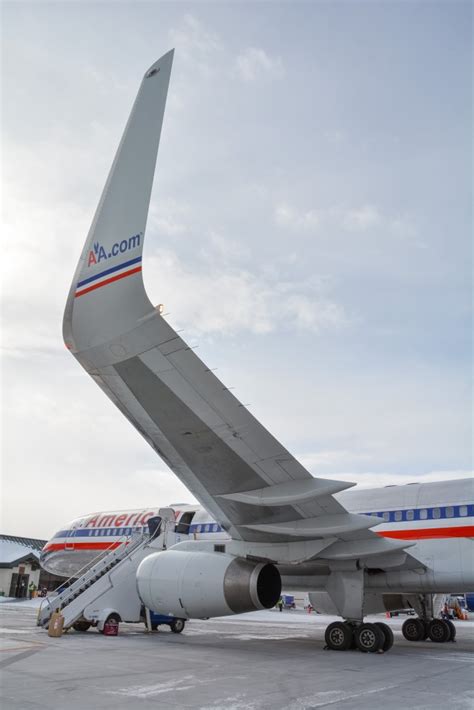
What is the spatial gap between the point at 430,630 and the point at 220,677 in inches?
380

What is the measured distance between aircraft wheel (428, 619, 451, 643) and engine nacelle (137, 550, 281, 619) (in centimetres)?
639

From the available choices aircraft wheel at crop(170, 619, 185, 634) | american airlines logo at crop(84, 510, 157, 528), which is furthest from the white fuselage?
american airlines logo at crop(84, 510, 157, 528)

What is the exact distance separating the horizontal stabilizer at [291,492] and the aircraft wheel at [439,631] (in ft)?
27.1

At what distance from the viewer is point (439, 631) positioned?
46.0 ft

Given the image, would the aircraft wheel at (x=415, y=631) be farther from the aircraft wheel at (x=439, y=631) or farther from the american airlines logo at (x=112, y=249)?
the american airlines logo at (x=112, y=249)

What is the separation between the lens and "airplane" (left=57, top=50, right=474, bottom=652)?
22.6ft

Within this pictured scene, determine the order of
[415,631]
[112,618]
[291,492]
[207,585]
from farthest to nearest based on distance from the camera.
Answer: [415,631] → [112,618] → [207,585] → [291,492]

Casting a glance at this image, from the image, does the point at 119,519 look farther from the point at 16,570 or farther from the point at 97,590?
the point at 16,570

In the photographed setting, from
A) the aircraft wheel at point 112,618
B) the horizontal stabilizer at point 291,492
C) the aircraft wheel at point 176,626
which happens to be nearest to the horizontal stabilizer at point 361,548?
the horizontal stabilizer at point 291,492

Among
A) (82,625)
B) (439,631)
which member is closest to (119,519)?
(82,625)

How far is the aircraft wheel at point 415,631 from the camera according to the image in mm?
14367

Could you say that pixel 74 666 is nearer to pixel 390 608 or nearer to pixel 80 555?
pixel 390 608

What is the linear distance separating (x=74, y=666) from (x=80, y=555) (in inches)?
500

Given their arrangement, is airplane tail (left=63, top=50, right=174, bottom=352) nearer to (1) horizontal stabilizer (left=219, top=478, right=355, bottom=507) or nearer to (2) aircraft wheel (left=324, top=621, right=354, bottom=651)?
(1) horizontal stabilizer (left=219, top=478, right=355, bottom=507)
